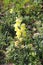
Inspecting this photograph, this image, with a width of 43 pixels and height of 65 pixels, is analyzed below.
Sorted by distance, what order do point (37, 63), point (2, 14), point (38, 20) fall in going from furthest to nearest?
point (2, 14) → point (38, 20) → point (37, 63)

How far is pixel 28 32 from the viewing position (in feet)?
13.6

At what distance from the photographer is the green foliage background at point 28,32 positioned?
12.9ft

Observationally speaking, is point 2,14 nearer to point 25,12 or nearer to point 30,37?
point 25,12

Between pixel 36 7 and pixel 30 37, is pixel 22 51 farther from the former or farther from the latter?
pixel 36 7

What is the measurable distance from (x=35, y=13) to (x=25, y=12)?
20cm

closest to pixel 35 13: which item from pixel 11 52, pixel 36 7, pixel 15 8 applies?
pixel 36 7

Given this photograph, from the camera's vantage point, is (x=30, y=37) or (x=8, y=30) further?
(x=8, y=30)

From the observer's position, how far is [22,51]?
13.0ft

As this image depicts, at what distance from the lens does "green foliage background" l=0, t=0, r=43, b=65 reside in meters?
3.92

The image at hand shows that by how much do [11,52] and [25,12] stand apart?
3.21 ft

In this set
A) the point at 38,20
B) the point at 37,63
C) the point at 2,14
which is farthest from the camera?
the point at 2,14

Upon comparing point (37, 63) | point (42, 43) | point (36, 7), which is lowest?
point (37, 63)

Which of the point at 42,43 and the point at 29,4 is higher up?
the point at 29,4

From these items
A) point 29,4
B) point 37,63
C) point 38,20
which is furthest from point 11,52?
point 29,4
